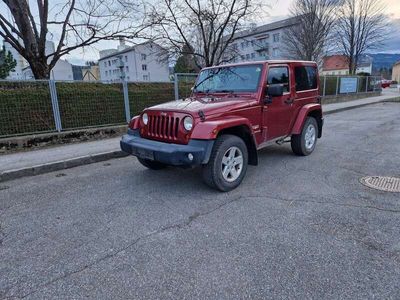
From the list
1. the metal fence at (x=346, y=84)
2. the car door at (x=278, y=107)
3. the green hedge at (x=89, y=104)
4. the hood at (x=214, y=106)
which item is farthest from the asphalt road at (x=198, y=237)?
the metal fence at (x=346, y=84)

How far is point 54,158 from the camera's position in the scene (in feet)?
19.4

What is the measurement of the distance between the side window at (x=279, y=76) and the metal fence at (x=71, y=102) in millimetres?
5326

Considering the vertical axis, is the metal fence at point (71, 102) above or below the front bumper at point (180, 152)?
above

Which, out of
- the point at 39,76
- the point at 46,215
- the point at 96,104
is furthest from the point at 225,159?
the point at 39,76

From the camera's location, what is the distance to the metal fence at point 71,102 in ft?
22.6

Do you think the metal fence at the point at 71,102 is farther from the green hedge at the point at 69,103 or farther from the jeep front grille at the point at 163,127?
the jeep front grille at the point at 163,127

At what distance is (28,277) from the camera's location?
92.6 inches

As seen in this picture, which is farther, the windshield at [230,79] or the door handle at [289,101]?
the door handle at [289,101]

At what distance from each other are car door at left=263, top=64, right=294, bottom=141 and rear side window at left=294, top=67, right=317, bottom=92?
33cm

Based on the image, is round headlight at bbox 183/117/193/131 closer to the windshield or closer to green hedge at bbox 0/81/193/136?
the windshield

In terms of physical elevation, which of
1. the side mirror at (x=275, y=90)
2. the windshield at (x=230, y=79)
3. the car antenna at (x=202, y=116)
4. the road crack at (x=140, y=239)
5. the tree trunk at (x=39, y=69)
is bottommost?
the road crack at (x=140, y=239)

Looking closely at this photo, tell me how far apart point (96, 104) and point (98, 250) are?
6278 mm

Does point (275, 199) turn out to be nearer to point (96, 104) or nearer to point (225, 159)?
point (225, 159)

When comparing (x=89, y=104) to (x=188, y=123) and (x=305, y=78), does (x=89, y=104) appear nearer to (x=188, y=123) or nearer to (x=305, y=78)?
(x=188, y=123)
